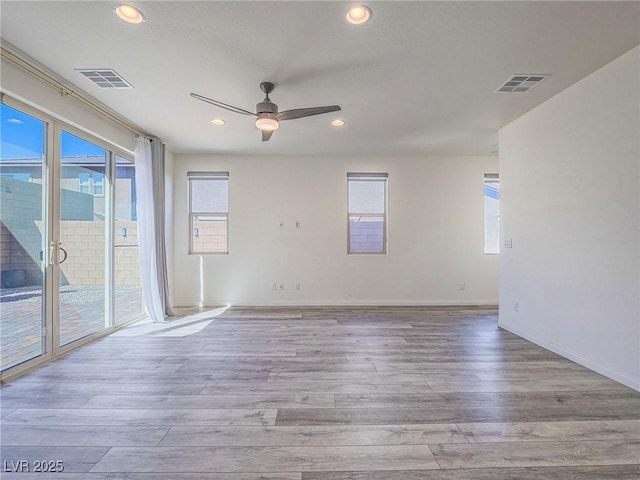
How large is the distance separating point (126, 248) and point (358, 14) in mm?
4105

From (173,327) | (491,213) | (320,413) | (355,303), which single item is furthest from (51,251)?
(491,213)

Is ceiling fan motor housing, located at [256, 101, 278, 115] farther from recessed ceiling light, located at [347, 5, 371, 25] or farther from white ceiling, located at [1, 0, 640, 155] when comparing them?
recessed ceiling light, located at [347, 5, 371, 25]

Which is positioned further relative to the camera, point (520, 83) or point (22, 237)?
point (520, 83)

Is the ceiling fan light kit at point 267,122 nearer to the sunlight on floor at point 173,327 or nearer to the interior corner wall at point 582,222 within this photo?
the sunlight on floor at point 173,327

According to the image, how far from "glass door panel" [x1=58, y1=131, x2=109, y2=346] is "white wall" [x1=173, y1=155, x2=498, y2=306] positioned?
5.30 ft

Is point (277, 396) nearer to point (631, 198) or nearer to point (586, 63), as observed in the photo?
point (631, 198)

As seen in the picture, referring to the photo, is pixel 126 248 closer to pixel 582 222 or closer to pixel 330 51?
pixel 330 51

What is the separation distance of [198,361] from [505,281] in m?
3.94

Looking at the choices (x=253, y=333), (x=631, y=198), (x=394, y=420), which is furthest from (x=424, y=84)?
(x=253, y=333)

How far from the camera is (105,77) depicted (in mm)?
2721

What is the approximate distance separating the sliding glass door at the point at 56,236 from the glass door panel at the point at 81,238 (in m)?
0.01

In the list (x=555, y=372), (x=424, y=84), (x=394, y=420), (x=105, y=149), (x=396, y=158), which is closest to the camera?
(x=394, y=420)

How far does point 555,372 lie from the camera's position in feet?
8.60

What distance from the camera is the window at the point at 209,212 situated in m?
5.34
